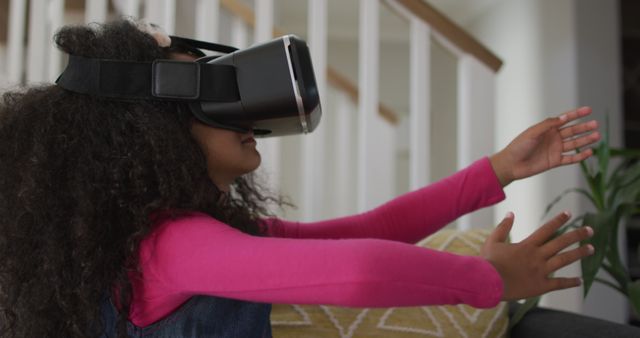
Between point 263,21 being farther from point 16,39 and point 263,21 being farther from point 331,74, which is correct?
point 331,74

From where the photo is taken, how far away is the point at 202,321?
679mm

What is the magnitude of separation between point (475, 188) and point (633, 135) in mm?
2369

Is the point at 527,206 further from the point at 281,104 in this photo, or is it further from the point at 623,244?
the point at 281,104

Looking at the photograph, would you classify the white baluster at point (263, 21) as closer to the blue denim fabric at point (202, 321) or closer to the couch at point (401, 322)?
the couch at point (401, 322)

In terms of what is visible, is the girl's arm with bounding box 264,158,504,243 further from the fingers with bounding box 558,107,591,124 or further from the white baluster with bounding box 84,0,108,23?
the white baluster with bounding box 84,0,108,23

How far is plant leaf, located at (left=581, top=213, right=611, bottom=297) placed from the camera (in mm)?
854

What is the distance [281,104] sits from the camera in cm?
67

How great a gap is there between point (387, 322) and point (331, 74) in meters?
1.56

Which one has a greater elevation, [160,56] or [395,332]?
[160,56]

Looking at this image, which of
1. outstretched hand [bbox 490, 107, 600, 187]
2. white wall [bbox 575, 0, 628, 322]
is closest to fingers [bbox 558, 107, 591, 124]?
outstretched hand [bbox 490, 107, 600, 187]

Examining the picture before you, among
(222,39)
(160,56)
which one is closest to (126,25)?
(160,56)

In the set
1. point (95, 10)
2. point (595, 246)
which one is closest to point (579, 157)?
point (595, 246)

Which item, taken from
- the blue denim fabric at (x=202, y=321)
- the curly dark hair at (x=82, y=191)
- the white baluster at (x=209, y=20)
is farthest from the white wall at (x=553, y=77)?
the curly dark hair at (x=82, y=191)

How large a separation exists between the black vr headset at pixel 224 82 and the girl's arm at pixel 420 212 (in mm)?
356
